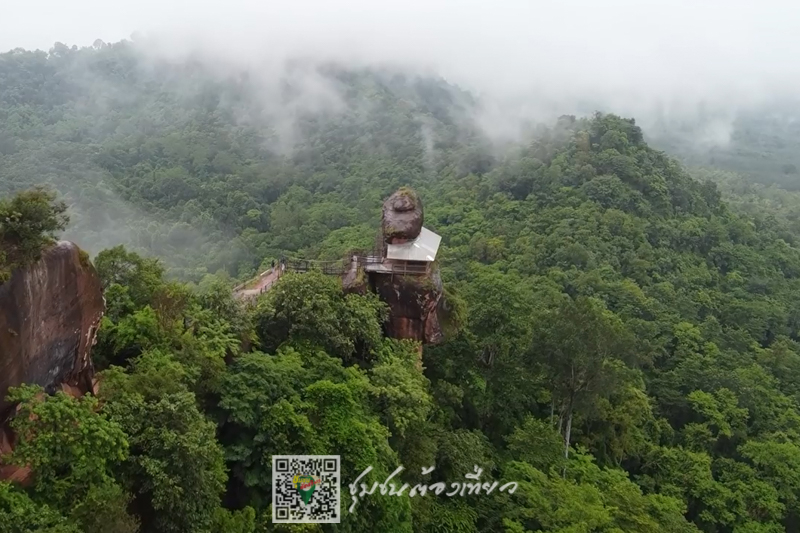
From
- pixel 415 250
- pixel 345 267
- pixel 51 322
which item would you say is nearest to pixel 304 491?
pixel 51 322

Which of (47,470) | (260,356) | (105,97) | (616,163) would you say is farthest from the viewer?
(105,97)

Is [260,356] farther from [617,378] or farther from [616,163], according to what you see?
[616,163]

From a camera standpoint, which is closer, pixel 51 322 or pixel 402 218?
pixel 51 322

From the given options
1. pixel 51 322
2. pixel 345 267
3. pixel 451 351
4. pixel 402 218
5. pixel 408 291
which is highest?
pixel 402 218

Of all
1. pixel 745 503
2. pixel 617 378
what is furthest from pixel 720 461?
pixel 617 378

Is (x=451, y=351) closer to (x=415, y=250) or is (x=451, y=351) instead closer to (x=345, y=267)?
(x=415, y=250)

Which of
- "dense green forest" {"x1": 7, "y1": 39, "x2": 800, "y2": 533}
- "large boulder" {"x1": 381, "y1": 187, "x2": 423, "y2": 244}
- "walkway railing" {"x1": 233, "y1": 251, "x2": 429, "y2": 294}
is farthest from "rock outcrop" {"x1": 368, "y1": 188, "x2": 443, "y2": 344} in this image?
"dense green forest" {"x1": 7, "y1": 39, "x2": 800, "y2": 533}
